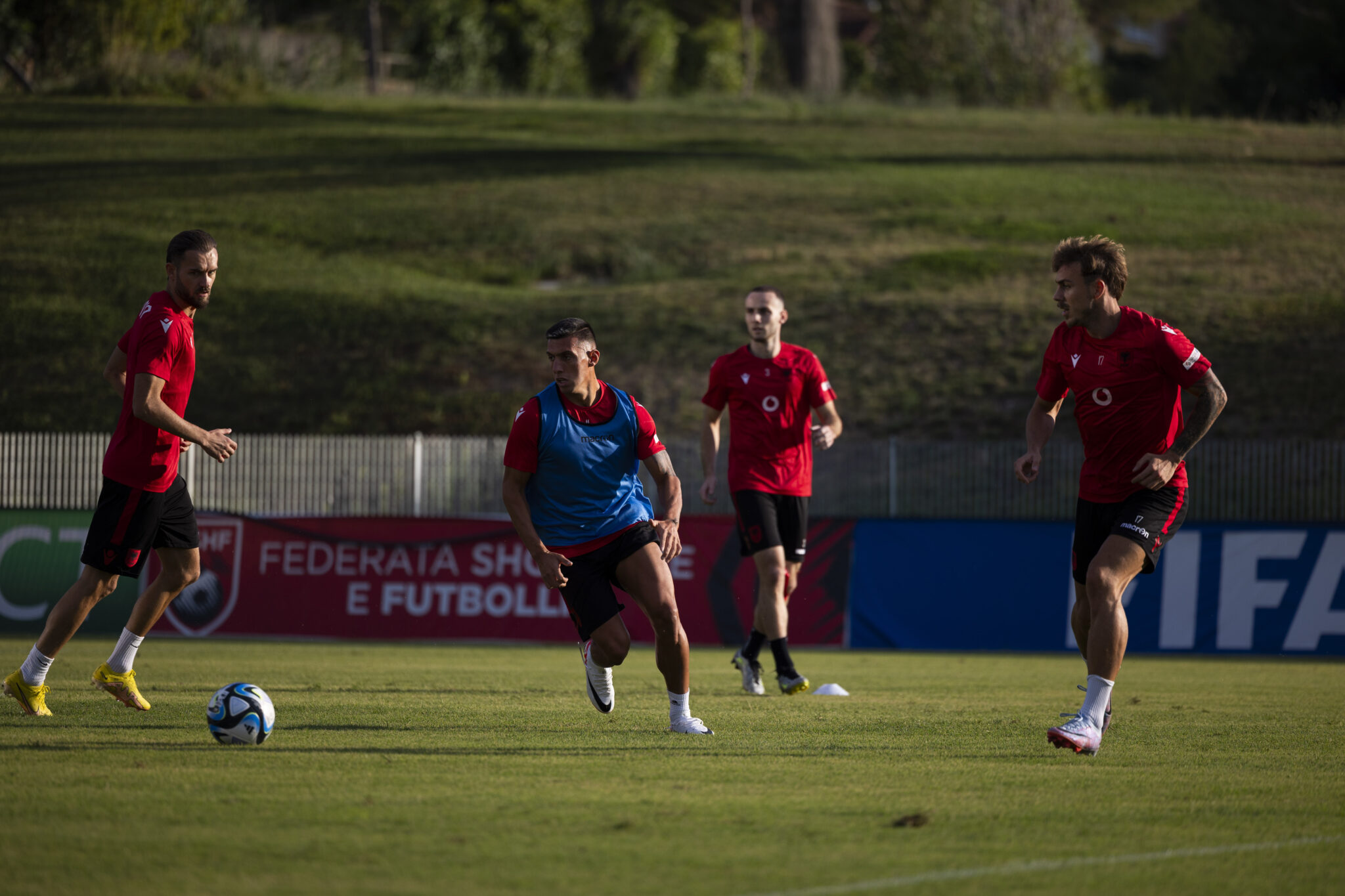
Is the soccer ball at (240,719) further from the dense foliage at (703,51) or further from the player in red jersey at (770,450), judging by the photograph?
the dense foliage at (703,51)

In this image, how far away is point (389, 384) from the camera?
2900cm

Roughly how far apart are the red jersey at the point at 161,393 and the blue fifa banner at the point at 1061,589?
981 cm

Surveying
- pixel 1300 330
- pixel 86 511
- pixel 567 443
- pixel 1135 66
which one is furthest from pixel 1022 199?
pixel 567 443

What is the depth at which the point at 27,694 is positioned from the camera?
7000 mm

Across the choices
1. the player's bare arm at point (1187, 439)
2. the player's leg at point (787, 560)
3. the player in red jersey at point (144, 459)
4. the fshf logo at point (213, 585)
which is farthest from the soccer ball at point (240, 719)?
the fshf logo at point (213, 585)

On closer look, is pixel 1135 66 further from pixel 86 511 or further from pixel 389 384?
pixel 86 511

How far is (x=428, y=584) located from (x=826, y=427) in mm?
7780

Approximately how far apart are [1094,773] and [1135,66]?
2567 inches

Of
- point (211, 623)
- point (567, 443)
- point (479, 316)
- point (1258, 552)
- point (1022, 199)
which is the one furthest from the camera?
point (1022, 199)

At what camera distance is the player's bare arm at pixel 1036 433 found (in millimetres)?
7145

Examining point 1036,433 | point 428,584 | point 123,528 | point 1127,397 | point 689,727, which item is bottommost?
point 428,584

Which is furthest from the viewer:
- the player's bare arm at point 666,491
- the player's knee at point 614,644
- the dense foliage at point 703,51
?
the dense foliage at point 703,51

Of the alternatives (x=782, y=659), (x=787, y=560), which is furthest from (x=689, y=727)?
(x=787, y=560)

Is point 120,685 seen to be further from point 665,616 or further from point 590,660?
point 665,616
